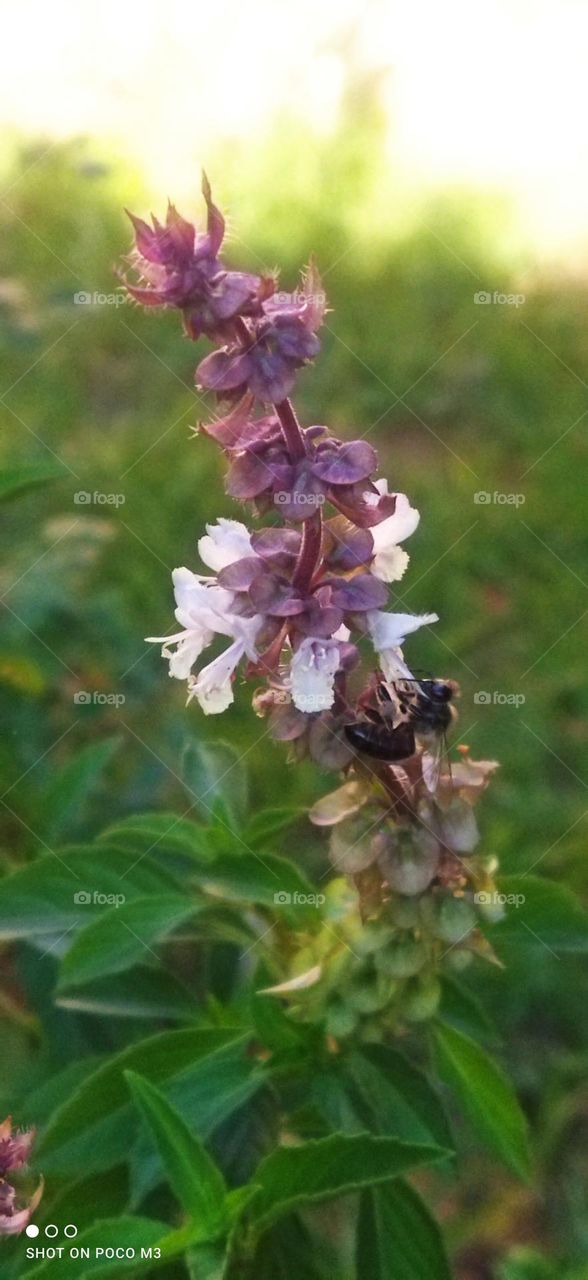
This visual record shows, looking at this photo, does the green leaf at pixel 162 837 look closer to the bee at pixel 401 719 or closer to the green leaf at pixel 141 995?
the green leaf at pixel 141 995

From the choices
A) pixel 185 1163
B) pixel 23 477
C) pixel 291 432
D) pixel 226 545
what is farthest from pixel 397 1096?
pixel 23 477

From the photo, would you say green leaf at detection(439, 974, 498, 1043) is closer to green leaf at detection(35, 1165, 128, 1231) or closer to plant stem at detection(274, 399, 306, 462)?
green leaf at detection(35, 1165, 128, 1231)

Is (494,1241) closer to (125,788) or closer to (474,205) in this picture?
(125,788)

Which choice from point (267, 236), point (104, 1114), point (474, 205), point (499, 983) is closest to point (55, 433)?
point (267, 236)

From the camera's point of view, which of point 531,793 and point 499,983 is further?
point 531,793

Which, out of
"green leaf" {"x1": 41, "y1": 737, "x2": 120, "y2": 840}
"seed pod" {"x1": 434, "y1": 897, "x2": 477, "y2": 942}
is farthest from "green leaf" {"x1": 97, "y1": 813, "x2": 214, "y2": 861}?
"seed pod" {"x1": 434, "y1": 897, "x2": 477, "y2": 942}

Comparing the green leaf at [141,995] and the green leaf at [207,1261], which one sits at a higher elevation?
the green leaf at [141,995]

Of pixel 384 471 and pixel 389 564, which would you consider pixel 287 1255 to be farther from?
pixel 384 471

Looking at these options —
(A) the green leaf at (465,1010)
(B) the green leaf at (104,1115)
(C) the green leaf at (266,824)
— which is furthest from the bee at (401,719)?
(B) the green leaf at (104,1115)
